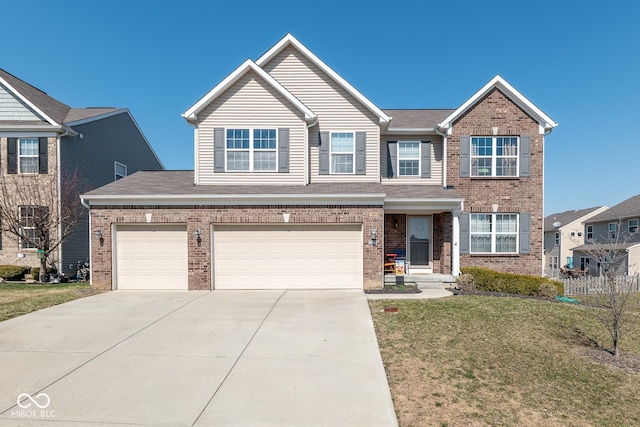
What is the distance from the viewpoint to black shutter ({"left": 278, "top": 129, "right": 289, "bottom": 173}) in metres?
12.4

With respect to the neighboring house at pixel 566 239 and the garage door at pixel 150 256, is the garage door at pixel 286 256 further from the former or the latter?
the neighboring house at pixel 566 239

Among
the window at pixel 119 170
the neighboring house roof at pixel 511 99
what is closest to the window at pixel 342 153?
the neighboring house roof at pixel 511 99

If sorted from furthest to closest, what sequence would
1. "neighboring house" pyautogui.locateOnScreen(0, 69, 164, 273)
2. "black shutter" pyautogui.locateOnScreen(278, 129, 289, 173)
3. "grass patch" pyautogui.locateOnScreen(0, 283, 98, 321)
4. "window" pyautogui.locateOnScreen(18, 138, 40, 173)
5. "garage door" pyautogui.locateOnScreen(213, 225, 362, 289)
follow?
"window" pyautogui.locateOnScreen(18, 138, 40, 173), "neighboring house" pyautogui.locateOnScreen(0, 69, 164, 273), "black shutter" pyautogui.locateOnScreen(278, 129, 289, 173), "garage door" pyautogui.locateOnScreen(213, 225, 362, 289), "grass patch" pyautogui.locateOnScreen(0, 283, 98, 321)

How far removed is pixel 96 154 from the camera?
17.9 metres

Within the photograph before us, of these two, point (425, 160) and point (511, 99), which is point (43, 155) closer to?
point (425, 160)

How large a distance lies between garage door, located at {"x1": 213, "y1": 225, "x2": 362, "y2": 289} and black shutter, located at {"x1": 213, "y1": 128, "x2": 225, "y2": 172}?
2545 mm

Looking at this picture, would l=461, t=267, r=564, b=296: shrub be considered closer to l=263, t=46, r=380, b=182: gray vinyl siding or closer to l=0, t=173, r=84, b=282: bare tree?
l=263, t=46, r=380, b=182: gray vinyl siding

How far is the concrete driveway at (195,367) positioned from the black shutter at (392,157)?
24.3ft

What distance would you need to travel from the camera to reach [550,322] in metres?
7.82

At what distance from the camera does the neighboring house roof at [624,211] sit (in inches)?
974

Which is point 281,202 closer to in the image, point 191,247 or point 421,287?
point 191,247

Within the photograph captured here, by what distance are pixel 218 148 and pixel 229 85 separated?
2.46 m

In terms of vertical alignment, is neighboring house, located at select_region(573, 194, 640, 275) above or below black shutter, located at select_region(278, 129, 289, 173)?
below

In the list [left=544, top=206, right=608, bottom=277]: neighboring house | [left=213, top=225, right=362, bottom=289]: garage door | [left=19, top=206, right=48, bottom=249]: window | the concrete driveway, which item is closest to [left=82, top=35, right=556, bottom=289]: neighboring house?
[left=213, top=225, right=362, bottom=289]: garage door
